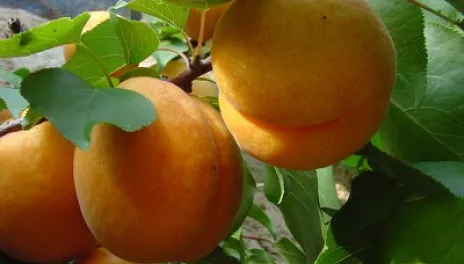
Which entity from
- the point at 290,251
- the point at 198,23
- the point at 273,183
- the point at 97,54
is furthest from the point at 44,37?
the point at 290,251

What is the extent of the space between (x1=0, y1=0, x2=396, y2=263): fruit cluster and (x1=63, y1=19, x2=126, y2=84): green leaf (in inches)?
5.5

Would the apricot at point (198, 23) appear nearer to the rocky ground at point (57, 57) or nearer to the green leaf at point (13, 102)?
the green leaf at point (13, 102)

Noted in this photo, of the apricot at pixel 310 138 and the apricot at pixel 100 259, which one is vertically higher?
the apricot at pixel 310 138

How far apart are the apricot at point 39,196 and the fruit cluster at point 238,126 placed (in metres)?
0.07

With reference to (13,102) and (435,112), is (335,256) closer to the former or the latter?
(435,112)

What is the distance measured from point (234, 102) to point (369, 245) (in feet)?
0.90

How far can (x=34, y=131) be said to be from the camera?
0.60 m

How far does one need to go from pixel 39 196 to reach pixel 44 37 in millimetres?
147

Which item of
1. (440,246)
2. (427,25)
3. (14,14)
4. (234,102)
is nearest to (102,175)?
(234,102)

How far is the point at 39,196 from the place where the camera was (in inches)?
22.6

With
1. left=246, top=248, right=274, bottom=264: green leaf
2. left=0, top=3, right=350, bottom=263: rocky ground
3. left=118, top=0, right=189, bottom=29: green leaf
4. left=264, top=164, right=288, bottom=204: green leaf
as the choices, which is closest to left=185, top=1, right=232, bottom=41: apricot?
left=118, top=0, right=189, bottom=29: green leaf

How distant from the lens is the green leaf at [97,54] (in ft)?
2.11

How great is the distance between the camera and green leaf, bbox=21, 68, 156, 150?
1.50 feet

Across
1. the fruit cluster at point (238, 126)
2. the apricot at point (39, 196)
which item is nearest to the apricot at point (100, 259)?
the apricot at point (39, 196)
